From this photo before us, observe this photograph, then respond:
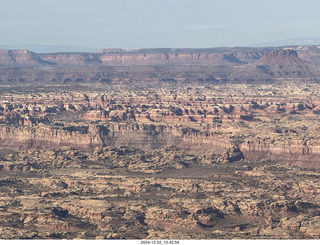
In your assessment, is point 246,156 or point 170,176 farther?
point 246,156

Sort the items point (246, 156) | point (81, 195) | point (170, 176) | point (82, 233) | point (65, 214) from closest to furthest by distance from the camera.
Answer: point (82, 233), point (65, 214), point (81, 195), point (170, 176), point (246, 156)

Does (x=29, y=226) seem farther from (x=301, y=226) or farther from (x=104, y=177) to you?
(x=104, y=177)

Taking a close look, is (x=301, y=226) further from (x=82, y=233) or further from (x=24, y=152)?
(x=24, y=152)

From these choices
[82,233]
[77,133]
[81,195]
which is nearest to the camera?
[82,233]

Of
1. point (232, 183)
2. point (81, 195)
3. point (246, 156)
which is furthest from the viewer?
point (246, 156)

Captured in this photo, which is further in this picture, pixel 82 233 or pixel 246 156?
pixel 246 156

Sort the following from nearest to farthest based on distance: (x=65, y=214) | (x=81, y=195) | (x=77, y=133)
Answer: (x=65, y=214) < (x=81, y=195) < (x=77, y=133)

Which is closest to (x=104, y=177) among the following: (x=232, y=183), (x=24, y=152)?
(x=232, y=183)

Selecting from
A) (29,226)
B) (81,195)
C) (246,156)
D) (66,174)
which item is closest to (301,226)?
(29,226)
